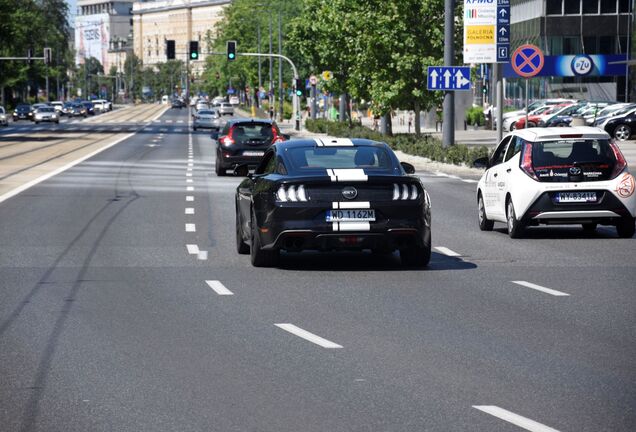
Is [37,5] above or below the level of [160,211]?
above

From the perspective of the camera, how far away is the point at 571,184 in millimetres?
19500

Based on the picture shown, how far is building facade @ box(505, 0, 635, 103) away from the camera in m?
102

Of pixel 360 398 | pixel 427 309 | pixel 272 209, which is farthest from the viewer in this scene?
pixel 272 209

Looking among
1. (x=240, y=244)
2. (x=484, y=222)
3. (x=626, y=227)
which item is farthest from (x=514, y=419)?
(x=484, y=222)

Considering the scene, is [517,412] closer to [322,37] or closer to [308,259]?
[308,259]

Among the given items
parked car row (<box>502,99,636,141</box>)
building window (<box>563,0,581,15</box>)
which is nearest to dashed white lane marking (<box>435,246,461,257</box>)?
parked car row (<box>502,99,636,141</box>)

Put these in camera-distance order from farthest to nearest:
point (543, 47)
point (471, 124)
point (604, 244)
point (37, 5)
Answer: point (37, 5)
point (543, 47)
point (471, 124)
point (604, 244)

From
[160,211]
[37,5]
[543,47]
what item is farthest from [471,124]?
[37,5]

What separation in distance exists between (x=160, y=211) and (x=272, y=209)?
9676 mm

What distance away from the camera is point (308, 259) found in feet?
56.4

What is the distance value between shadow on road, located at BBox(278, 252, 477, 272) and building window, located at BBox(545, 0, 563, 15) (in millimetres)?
89196

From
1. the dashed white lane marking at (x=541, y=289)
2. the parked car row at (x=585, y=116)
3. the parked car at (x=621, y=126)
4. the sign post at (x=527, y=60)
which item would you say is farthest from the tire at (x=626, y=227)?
the parked car at (x=621, y=126)

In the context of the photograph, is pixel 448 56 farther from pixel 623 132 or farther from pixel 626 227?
pixel 626 227

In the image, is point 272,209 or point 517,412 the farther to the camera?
point 272,209
